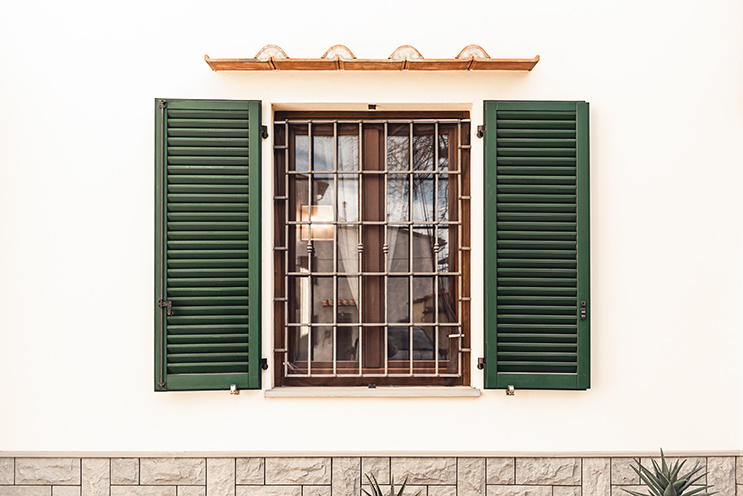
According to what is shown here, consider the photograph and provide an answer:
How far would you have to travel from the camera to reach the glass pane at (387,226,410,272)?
2979 millimetres

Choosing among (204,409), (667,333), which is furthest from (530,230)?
(204,409)

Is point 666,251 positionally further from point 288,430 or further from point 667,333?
point 288,430

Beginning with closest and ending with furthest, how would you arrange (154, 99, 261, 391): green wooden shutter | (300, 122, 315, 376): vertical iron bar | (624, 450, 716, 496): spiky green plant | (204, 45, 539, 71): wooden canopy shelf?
(624, 450, 716, 496): spiky green plant
(204, 45, 539, 71): wooden canopy shelf
(154, 99, 261, 391): green wooden shutter
(300, 122, 315, 376): vertical iron bar

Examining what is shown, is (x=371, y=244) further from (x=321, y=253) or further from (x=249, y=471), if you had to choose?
(x=249, y=471)

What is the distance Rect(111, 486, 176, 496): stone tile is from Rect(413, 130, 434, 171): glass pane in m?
2.42

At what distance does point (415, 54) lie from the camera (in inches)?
107

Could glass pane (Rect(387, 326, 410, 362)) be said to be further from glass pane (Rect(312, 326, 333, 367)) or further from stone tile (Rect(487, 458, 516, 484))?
stone tile (Rect(487, 458, 516, 484))

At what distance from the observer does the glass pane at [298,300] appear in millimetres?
2973

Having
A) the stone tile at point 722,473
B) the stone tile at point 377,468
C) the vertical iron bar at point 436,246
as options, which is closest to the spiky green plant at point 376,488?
the stone tile at point 377,468

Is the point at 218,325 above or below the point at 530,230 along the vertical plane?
below

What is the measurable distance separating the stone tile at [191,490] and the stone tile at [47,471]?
1.94 ft

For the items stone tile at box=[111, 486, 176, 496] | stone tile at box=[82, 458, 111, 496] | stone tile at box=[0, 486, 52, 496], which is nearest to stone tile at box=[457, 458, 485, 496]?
stone tile at box=[111, 486, 176, 496]

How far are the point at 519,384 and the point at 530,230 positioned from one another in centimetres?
90

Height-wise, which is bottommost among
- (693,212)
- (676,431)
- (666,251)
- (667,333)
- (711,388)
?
(676,431)
